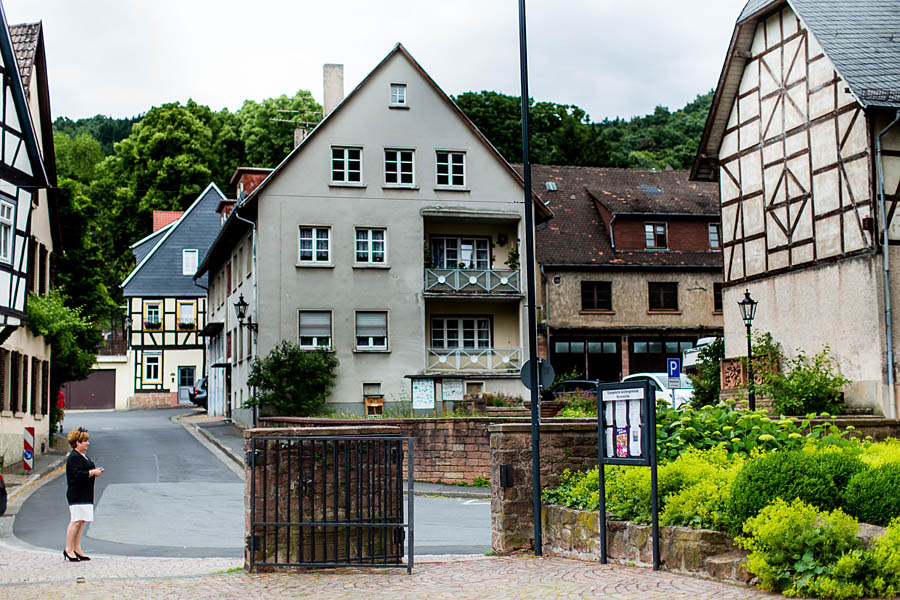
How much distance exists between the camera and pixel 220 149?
254 ft

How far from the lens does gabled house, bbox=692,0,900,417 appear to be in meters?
25.3

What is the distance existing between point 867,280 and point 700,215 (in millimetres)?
23142

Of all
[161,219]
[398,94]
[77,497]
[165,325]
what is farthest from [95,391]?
[77,497]

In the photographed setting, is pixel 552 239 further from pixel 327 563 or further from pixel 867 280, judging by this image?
pixel 327 563

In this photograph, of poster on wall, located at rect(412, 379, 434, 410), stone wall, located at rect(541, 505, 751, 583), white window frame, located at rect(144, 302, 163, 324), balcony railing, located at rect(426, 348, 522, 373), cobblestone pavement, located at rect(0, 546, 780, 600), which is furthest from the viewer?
white window frame, located at rect(144, 302, 163, 324)

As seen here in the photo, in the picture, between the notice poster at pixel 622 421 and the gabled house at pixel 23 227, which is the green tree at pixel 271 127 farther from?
the notice poster at pixel 622 421

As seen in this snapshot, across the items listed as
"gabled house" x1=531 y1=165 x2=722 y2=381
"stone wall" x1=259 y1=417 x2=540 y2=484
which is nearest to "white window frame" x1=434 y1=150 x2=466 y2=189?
"gabled house" x1=531 y1=165 x2=722 y2=381

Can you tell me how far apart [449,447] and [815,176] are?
11664mm

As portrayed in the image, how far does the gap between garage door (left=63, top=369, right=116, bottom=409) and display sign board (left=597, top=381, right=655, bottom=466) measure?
58105 mm

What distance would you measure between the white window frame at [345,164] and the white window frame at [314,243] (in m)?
1.83

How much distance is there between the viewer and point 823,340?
26656 mm

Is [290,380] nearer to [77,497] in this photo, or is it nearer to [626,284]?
[626,284]

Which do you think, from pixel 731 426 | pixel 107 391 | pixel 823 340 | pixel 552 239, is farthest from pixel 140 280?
pixel 731 426

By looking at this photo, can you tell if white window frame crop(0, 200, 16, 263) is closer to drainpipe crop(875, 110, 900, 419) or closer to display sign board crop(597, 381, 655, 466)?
display sign board crop(597, 381, 655, 466)
